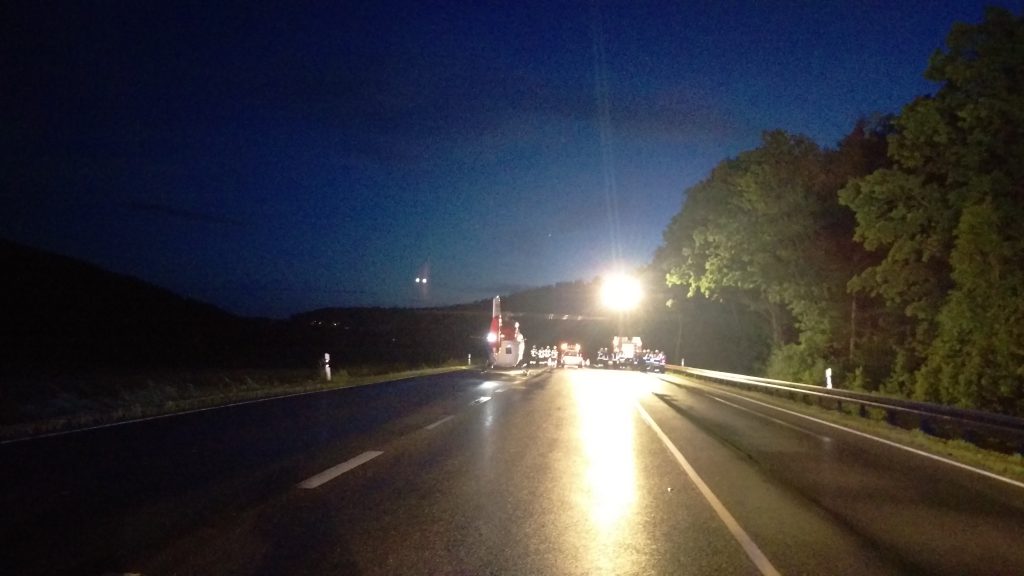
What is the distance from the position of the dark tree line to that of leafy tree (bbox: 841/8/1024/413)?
4 cm

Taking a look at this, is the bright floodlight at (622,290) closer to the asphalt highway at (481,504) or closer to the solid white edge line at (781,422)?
the solid white edge line at (781,422)

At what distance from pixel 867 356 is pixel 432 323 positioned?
445 feet

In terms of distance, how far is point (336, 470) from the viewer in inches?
442

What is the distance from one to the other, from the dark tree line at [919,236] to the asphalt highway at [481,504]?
42.4 feet

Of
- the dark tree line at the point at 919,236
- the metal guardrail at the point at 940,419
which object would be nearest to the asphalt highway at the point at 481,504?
the metal guardrail at the point at 940,419

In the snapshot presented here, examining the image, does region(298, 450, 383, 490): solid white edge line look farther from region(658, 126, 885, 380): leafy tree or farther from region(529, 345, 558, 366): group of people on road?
region(529, 345, 558, 366): group of people on road

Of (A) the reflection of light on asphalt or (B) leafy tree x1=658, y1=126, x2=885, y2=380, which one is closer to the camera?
(A) the reflection of light on asphalt

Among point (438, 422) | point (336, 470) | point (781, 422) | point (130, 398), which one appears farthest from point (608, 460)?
point (130, 398)

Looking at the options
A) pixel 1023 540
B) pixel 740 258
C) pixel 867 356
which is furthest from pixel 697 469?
pixel 740 258

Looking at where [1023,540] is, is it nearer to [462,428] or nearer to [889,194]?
[462,428]

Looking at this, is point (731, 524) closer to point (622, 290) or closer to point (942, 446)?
point (942, 446)

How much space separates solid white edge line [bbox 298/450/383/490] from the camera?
1015 centimetres

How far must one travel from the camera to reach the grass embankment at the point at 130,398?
1585cm

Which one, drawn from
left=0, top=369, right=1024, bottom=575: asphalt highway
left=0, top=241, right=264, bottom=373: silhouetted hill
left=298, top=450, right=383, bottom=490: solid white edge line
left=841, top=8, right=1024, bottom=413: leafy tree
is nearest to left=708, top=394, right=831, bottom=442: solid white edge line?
left=0, top=369, right=1024, bottom=575: asphalt highway
